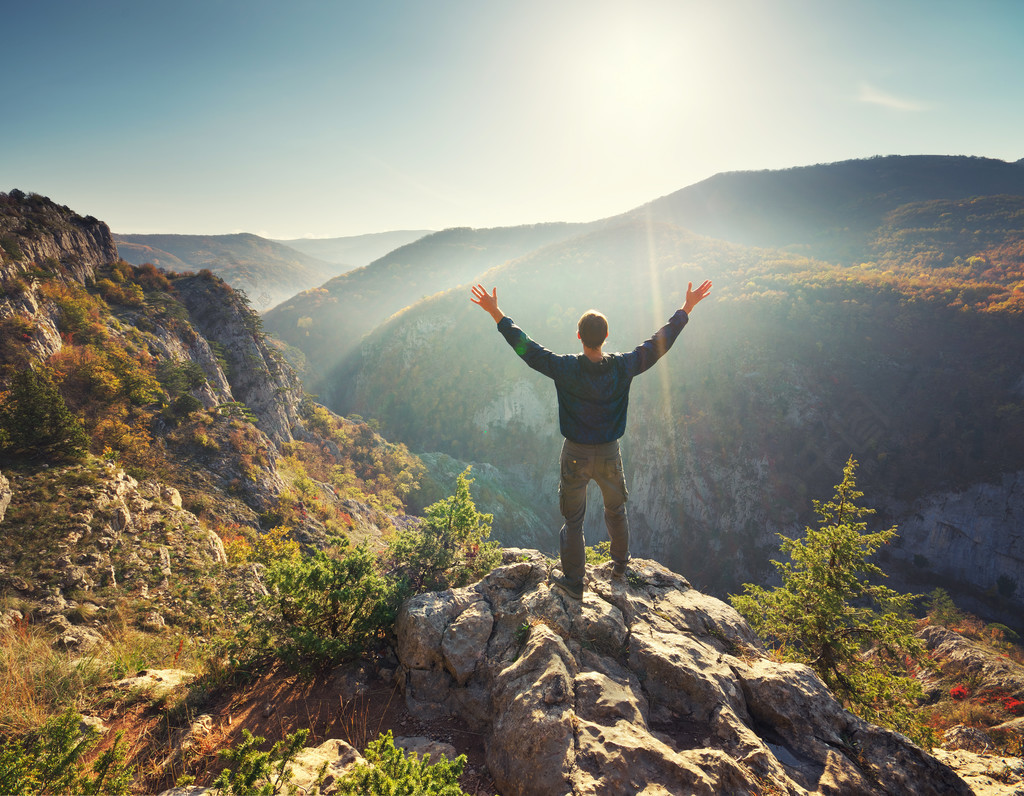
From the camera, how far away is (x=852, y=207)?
3110 inches

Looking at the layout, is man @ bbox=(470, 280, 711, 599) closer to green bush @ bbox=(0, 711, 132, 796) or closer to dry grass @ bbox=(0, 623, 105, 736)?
green bush @ bbox=(0, 711, 132, 796)

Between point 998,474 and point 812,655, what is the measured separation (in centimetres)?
3217

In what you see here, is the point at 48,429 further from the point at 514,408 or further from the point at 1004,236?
the point at 1004,236

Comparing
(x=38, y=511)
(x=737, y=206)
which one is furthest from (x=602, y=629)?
(x=737, y=206)

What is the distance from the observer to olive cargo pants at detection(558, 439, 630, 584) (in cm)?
486

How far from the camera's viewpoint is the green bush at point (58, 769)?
7.65 ft

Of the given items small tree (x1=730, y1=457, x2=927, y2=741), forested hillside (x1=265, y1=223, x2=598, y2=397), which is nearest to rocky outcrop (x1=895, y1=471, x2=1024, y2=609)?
small tree (x1=730, y1=457, x2=927, y2=741)

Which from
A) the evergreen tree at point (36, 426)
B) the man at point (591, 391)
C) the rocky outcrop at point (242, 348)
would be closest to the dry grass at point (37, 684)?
the man at point (591, 391)

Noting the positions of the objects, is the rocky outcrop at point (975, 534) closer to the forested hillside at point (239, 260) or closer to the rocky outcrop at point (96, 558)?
the rocky outcrop at point (96, 558)

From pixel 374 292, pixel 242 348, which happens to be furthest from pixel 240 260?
pixel 242 348

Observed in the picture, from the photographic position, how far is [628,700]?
400 centimetres

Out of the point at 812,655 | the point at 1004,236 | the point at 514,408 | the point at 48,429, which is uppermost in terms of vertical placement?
the point at 1004,236

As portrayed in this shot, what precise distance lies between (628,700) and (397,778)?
8.65ft

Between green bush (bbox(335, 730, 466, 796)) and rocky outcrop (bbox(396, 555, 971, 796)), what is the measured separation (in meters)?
1.23
